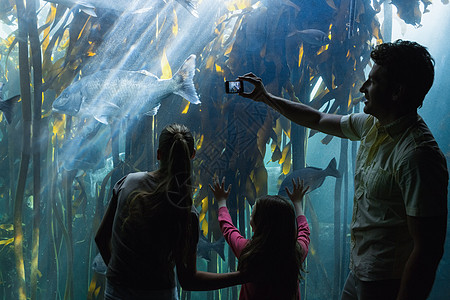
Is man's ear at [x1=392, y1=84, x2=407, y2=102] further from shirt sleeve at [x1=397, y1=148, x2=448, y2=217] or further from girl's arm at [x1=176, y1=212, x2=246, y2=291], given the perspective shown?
girl's arm at [x1=176, y1=212, x2=246, y2=291]

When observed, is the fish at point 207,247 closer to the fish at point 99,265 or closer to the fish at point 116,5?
the fish at point 99,265

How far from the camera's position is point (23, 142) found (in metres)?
3.48

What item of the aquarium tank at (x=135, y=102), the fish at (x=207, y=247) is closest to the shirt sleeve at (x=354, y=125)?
the aquarium tank at (x=135, y=102)

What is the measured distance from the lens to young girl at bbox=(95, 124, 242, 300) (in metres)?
1.53

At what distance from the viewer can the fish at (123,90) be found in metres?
2.87

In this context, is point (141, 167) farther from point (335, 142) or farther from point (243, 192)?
point (335, 142)

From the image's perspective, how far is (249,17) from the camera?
3340 millimetres

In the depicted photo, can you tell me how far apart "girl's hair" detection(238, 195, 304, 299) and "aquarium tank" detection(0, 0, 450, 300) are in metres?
1.50

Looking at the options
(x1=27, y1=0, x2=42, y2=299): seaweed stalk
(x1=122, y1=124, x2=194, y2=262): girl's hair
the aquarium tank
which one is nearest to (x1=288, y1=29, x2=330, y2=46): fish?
the aquarium tank

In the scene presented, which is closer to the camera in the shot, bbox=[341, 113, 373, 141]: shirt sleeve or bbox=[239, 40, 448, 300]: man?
bbox=[239, 40, 448, 300]: man

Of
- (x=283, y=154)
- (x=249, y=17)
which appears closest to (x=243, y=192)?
(x=283, y=154)

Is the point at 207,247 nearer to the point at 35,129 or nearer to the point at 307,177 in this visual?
the point at 307,177

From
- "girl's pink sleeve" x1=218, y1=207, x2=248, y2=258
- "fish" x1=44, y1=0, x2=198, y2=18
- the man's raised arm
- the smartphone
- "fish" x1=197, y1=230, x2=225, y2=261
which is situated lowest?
"fish" x1=197, y1=230, x2=225, y2=261

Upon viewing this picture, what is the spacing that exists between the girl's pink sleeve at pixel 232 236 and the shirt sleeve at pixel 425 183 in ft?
2.68
